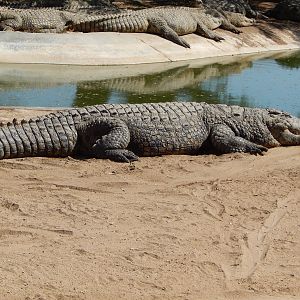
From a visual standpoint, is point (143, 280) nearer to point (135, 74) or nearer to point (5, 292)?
point (5, 292)

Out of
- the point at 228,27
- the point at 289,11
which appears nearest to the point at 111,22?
the point at 228,27

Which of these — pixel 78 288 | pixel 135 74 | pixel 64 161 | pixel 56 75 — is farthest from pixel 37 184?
pixel 135 74

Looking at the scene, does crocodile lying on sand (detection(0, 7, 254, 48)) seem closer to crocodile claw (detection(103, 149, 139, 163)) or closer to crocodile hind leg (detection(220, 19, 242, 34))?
crocodile hind leg (detection(220, 19, 242, 34))

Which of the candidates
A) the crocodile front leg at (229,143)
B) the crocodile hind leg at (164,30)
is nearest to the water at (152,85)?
the crocodile hind leg at (164,30)

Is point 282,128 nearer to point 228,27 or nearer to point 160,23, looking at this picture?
point 160,23

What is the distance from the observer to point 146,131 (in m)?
7.12

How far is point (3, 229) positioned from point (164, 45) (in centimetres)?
1107

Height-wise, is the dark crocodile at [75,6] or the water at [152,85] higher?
the dark crocodile at [75,6]

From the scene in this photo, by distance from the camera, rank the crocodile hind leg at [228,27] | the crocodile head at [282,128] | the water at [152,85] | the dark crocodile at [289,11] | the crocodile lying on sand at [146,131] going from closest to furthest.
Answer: the crocodile lying on sand at [146,131], the crocodile head at [282,128], the water at [152,85], the crocodile hind leg at [228,27], the dark crocodile at [289,11]

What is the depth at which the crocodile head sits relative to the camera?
25.6 ft

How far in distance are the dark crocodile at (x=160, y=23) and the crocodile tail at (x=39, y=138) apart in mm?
9127

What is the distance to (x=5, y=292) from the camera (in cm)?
392

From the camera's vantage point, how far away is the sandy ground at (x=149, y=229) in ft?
13.6

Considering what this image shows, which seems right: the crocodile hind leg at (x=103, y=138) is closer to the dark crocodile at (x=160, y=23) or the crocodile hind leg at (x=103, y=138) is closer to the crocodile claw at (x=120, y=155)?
the crocodile claw at (x=120, y=155)
